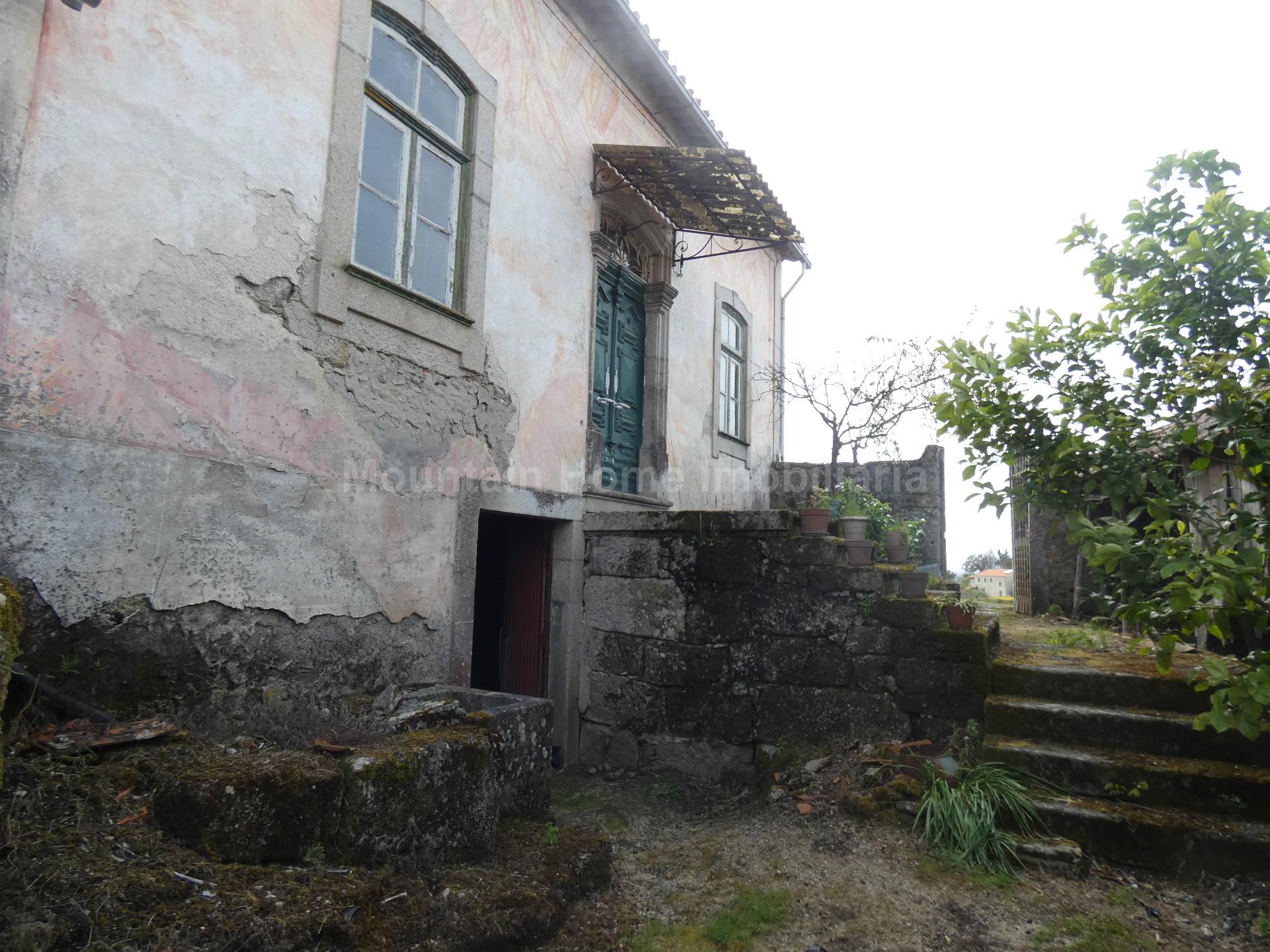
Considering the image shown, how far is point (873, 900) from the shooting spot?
3.10 meters

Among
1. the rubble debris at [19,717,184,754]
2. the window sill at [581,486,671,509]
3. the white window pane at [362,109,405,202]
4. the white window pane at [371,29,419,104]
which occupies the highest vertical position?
the white window pane at [371,29,419,104]

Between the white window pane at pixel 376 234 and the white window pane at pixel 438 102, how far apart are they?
0.72m

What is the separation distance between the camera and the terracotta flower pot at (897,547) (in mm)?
5535

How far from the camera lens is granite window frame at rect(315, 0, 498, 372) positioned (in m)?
3.73

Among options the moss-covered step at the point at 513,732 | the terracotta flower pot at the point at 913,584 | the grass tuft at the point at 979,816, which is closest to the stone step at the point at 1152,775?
the grass tuft at the point at 979,816

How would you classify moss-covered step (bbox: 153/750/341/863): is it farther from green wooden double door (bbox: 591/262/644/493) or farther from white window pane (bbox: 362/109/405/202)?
green wooden double door (bbox: 591/262/644/493)

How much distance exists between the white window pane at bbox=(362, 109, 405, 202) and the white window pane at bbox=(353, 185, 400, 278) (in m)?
0.09

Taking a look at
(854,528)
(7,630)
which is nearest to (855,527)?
(854,528)

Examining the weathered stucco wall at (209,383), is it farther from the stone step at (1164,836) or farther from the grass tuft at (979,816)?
the stone step at (1164,836)

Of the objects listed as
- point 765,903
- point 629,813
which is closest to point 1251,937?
point 765,903

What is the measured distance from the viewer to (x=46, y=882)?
A: 1851 mm

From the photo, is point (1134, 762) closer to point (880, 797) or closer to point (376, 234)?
point (880, 797)

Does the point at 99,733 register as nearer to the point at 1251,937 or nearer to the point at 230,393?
the point at 230,393

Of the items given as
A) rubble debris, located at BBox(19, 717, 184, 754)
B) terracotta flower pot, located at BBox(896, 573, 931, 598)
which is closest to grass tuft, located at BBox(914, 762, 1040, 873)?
terracotta flower pot, located at BBox(896, 573, 931, 598)
